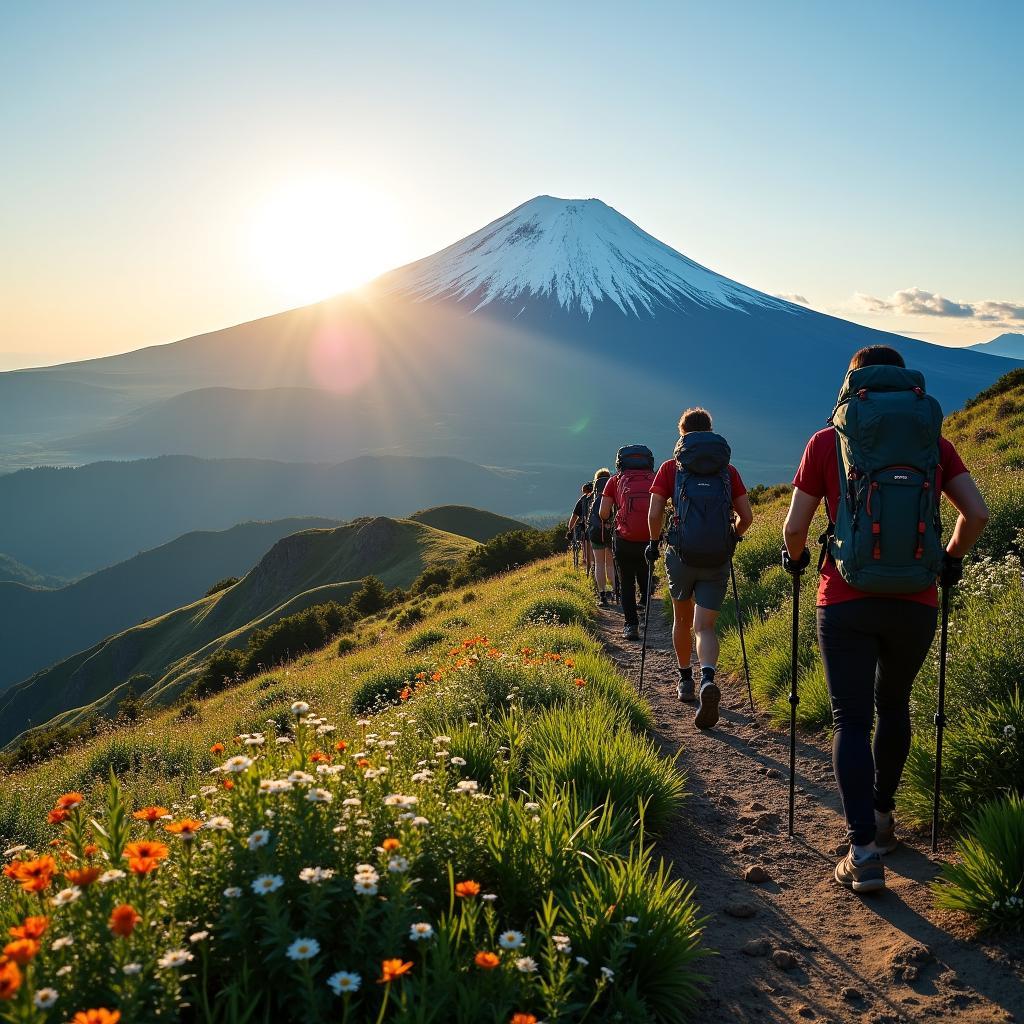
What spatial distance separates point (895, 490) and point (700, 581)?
3436mm

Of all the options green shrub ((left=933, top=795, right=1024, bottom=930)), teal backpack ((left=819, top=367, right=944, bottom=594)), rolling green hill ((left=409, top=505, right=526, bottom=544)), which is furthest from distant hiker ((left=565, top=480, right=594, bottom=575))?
rolling green hill ((left=409, top=505, right=526, bottom=544))

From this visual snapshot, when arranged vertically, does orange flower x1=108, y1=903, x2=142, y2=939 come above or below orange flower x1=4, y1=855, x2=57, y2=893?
above

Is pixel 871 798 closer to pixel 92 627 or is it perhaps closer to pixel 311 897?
pixel 311 897

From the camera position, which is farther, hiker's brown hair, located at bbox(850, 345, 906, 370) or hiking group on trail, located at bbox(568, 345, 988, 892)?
hiker's brown hair, located at bbox(850, 345, 906, 370)

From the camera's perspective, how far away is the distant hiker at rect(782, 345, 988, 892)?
372 cm

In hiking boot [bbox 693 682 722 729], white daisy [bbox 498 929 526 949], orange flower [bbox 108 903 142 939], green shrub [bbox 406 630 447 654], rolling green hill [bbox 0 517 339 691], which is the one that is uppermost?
orange flower [bbox 108 903 142 939]

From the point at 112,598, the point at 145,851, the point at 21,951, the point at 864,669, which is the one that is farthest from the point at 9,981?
the point at 112,598

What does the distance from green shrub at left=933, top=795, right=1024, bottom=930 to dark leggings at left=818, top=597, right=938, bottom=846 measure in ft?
1.55

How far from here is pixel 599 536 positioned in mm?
13688

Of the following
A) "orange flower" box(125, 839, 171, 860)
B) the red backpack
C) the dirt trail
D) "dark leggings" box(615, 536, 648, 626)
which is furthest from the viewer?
"dark leggings" box(615, 536, 648, 626)

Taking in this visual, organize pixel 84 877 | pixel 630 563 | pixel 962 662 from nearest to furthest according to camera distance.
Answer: pixel 84 877
pixel 962 662
pixel 630 563

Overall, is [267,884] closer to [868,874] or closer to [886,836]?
[868,874]

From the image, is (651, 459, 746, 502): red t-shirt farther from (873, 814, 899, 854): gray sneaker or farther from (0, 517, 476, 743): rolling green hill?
(0, 517, 476, 743): rolling green hill

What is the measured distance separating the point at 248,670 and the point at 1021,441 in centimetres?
2594
